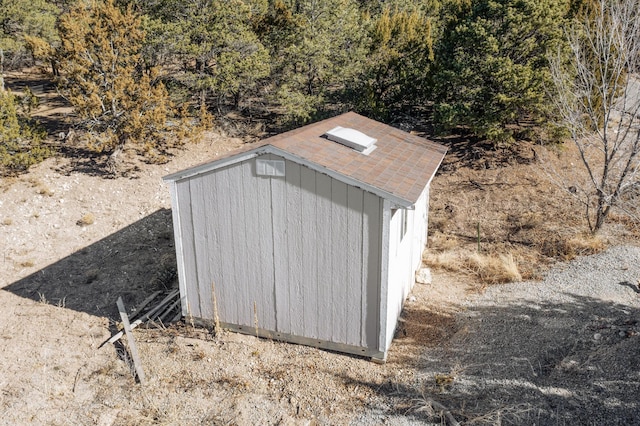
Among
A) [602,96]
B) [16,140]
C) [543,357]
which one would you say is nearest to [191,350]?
[543,357]

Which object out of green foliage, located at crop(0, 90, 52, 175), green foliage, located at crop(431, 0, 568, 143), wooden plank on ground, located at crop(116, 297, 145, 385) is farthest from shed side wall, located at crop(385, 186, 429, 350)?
green foliage, located at crop(0, 90, 52, 175)

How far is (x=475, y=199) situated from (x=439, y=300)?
624cm

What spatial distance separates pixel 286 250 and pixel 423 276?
3.68 m

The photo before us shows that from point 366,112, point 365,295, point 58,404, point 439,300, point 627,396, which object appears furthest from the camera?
point 366,112

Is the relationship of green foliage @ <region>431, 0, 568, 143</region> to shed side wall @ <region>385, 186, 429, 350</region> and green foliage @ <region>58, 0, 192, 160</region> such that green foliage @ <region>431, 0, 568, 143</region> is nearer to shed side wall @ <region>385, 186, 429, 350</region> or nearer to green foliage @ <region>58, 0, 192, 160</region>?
shed side wall @ <region>385, 186, 429, 350</region>

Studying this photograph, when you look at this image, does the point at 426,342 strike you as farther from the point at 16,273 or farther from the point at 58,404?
the point at 16,273

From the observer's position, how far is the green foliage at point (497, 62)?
1414cm

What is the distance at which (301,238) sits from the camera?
731 centimetres

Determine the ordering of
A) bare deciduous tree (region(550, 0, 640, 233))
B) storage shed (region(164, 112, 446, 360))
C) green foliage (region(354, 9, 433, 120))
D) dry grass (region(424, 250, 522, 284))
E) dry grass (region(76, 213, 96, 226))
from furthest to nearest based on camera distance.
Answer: green foliage (region(354, 9, 433, 120))
dry grass (region(76, 213, 96, 226))
bare deciduous tree (region(550, 0, 640, 233))
dry grass (region(424, 250, 522, 284))
storage shed (region(164, 112, 446, 360))

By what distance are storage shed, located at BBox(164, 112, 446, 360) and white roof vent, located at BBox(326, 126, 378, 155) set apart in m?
0.02

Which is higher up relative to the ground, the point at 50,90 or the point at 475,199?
the point at 50,90

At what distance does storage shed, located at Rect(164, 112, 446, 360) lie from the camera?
6.94m

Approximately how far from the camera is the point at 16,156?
13.9 metres

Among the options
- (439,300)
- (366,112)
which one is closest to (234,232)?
(439,300)
